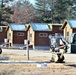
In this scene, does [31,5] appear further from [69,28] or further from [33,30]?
[69,28]

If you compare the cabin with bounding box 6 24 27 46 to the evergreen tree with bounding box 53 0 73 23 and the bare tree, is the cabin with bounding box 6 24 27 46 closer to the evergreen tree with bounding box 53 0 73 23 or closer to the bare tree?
the evergreen tree with bounding box 53 0 73 23

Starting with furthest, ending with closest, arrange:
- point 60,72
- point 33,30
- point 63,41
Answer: point 33,30
point 63,41
point 60,72

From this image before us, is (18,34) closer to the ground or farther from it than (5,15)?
closer to the ground

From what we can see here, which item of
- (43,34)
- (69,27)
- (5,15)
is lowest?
(43,34)

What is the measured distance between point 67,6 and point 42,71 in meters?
72.6

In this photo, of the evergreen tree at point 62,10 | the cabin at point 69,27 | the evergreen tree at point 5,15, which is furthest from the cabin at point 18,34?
the evergreen tree at point 62,10

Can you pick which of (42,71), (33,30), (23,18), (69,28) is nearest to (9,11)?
(23,18)

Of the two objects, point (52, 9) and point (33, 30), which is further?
point (52, 9)

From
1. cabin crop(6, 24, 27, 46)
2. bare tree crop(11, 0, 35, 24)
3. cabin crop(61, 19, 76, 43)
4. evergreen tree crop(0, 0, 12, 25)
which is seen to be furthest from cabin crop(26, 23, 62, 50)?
bare tree crop(11, 0, 35, 24)

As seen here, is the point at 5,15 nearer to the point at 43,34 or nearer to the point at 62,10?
the point at 62,10

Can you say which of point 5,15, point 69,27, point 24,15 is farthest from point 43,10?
point 69,27

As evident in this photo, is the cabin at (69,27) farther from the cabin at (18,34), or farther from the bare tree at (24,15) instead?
the bare tree at (24,15)

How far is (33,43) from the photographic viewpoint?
51281 millimetres

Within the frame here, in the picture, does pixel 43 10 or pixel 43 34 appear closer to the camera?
pixel 43 34
